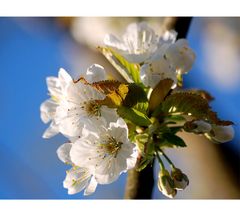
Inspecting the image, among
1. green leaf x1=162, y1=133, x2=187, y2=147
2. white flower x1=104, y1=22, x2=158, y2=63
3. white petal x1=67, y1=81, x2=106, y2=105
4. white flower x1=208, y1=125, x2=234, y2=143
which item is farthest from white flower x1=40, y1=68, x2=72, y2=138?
white flower x1=208, y1=125, x2=234, y2=143

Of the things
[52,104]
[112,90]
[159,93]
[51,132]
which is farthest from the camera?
[52,104]

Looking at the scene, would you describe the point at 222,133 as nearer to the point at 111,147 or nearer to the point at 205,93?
the point at 205,93

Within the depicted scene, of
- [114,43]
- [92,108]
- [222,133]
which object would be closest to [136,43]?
[114,43]

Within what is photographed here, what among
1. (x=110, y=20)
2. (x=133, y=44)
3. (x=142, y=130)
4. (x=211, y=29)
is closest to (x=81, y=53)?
(x=110, y=20)

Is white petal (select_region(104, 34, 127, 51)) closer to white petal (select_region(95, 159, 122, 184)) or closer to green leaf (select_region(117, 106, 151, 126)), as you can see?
green leaf (select_region(117, 106, 151, 126))

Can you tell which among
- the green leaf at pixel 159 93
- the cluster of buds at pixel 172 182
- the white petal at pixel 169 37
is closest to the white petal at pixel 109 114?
the green leaf at pixel 159 93
